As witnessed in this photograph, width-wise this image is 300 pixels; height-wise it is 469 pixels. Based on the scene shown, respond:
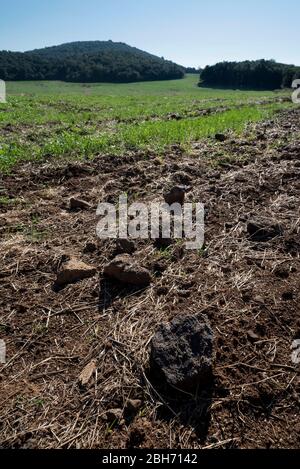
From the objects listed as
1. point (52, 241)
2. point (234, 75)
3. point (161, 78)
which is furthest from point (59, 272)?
point (161, 78)

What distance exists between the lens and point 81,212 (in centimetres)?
400

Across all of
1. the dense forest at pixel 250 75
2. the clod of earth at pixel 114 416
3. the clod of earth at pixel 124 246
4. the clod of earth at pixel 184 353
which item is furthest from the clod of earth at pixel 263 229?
the dense forest at pixel 250 75

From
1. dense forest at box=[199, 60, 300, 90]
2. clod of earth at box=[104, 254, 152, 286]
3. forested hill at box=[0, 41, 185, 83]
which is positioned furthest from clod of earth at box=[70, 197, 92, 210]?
forested hill at box=[0, 41, 185, 83]

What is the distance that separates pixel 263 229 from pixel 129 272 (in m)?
1.22

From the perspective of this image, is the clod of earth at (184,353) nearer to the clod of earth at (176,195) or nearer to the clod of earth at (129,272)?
the clod of earth at (129,272)

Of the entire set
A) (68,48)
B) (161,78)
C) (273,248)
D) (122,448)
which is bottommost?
(122,448)

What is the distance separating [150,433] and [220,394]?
0.39 meters

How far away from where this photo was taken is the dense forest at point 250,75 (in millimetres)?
56806

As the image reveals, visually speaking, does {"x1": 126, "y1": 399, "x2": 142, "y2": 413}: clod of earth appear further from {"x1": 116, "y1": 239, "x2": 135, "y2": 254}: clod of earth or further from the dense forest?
the dense forest

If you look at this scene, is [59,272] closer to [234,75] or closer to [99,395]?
[99,395]

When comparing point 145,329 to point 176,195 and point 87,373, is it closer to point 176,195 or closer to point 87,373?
point 87,373

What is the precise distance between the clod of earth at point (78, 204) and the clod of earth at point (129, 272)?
1.53 metres

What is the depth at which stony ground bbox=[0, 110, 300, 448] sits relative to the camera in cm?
175
